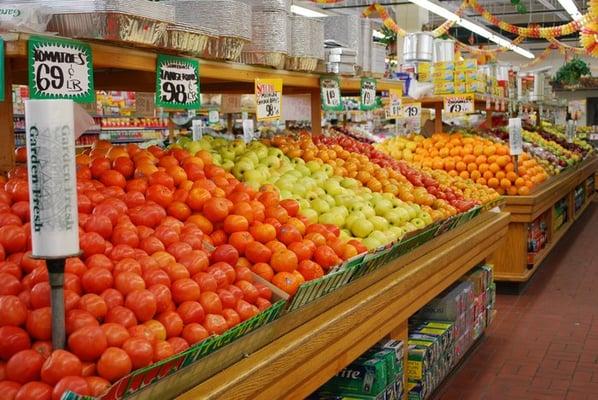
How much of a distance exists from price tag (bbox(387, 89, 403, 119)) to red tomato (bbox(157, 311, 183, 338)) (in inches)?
149

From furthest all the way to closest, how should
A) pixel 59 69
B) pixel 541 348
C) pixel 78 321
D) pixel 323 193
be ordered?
pixel 541 348 < pixel 323 193 < pixel 59 69 < pixel 78 321

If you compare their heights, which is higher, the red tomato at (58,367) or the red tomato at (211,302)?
the red tomato at (211,302)

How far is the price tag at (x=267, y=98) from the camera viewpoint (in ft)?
11.1

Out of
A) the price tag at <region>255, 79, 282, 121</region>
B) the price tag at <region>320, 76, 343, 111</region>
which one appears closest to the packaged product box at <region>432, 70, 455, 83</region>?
the price tag at <region>320, 76, 343, 111</region>

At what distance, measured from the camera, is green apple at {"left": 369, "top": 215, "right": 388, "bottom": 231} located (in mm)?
3428

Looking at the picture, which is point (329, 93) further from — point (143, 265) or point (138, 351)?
point (138, 351)

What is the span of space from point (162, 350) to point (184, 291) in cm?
26

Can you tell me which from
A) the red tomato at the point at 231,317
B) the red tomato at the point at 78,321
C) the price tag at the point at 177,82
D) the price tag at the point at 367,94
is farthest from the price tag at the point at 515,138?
the red tomato at the point at 78,321

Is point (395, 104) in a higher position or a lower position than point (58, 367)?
higher

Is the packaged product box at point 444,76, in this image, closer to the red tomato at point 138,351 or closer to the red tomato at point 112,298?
the red tomato at point 112,298

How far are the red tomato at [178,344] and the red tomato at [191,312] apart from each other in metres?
0.07

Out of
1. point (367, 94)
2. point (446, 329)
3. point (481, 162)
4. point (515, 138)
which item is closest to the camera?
point (446, 329)

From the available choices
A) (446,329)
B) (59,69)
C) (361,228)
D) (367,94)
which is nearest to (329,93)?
(367,94)

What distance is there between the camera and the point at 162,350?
5.93 feet
